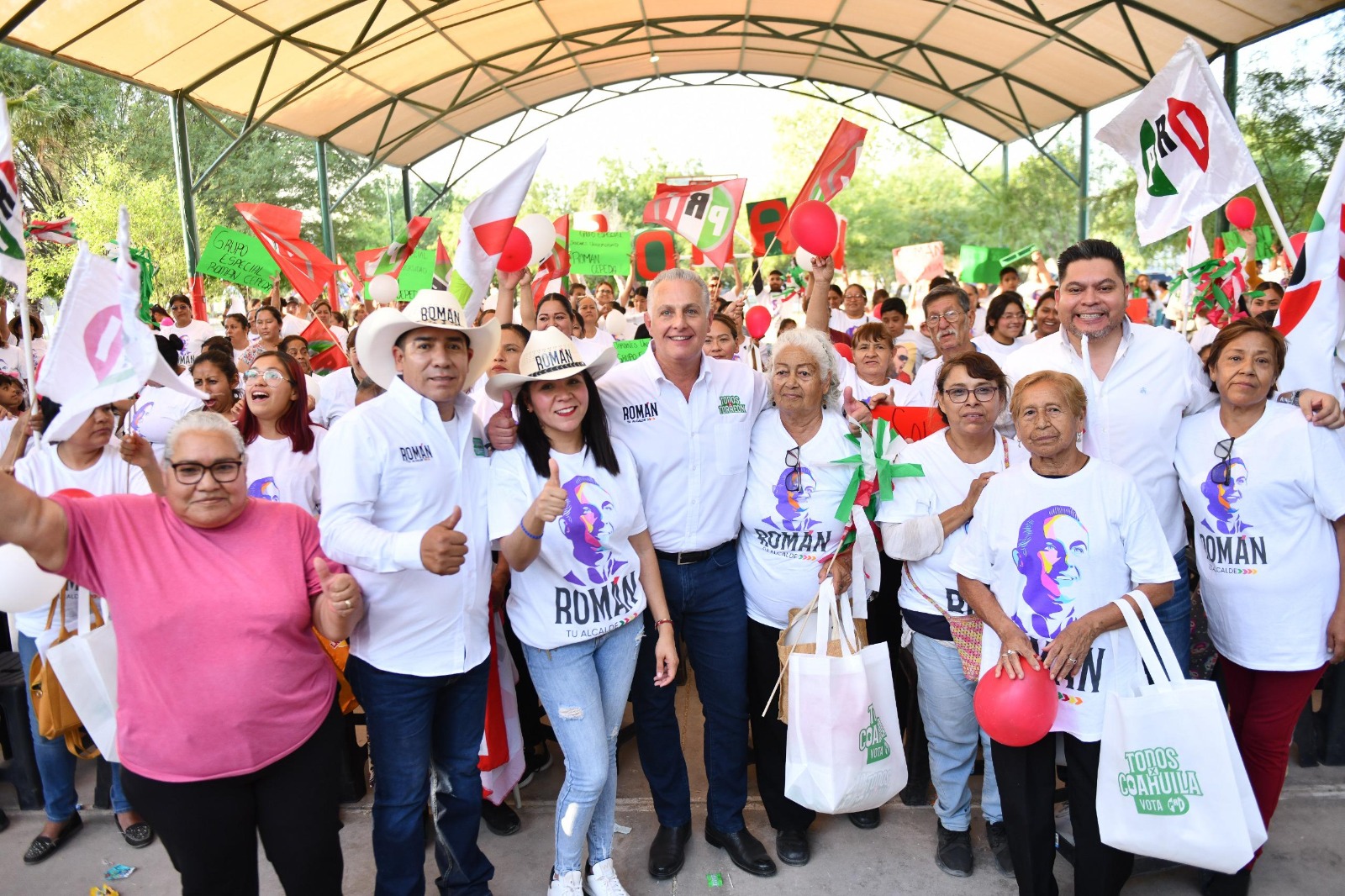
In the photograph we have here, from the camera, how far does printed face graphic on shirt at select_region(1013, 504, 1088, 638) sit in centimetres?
254

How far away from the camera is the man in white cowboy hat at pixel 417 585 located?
2.51m

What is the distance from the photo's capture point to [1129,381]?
3.02 m

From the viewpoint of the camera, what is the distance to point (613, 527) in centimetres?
279

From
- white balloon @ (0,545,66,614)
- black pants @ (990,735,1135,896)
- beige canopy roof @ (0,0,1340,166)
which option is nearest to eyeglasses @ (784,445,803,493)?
black pants @ (990,735,1135,896)

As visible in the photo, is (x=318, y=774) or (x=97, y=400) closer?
(x=97, y=400)

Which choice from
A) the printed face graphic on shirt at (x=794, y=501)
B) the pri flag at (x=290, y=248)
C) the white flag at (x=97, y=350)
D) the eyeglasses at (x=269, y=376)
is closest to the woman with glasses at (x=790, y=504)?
the printed face graphic on shirt at (x=794, y=501)

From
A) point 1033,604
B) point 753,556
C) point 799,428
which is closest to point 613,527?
point 753,556

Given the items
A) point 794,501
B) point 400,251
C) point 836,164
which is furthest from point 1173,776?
point 400,251

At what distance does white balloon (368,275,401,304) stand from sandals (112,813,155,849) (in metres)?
3.85

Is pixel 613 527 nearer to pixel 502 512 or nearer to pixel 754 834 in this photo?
pixel 502 512

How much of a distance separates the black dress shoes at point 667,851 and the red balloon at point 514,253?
2365 mm

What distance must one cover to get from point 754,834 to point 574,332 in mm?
3595

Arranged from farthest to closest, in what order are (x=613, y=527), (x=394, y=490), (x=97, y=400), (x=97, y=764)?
(x=97, y=764) < (x=613, y=527) < (x=394, y=490) < (x=97, y=400)

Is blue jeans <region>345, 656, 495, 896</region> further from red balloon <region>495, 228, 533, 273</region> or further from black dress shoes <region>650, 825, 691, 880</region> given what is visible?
red balloon <region>495, 228, 533, 273</region>
